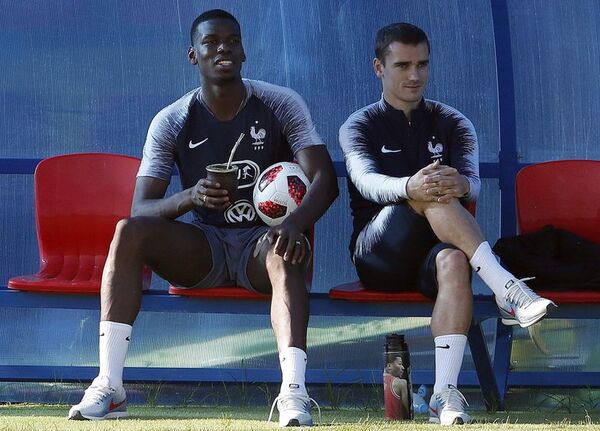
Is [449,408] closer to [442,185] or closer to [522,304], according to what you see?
[522,304]

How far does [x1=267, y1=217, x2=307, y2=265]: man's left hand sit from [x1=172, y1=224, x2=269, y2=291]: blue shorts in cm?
28

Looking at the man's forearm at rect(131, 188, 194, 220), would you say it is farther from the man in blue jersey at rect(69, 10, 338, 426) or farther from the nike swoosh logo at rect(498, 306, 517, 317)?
the nike swoosh logo at rect(498, 306, 517, 317)

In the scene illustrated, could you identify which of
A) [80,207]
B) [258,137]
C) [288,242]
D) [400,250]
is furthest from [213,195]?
[80,207]

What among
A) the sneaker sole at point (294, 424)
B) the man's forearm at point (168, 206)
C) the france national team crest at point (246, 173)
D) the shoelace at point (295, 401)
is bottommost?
the sneaker sole at point (294, 424)

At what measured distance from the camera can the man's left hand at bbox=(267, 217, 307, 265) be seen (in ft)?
13.6

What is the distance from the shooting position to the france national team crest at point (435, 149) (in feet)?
15.8

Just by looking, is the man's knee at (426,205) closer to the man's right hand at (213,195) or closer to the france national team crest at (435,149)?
the france national team crest at (435,149)

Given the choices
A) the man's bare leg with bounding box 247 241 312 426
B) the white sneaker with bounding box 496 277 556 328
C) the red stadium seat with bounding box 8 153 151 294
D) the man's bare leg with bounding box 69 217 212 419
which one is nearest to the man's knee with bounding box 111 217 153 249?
the man's bare leg with bounding box 69 217 212 419

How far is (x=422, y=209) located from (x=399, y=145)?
0.54 meters

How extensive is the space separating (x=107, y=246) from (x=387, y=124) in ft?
4.61

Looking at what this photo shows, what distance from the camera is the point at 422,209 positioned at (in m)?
4.36

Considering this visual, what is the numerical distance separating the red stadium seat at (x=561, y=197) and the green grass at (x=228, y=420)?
2.80ft

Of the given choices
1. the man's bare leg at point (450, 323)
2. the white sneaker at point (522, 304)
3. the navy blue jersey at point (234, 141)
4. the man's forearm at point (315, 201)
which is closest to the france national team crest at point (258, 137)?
the navy blue jersey at point (234, 141)

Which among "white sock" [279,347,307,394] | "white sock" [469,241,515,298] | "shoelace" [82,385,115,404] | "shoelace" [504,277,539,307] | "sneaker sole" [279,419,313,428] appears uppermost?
"white sock" [469,241,515,298]
